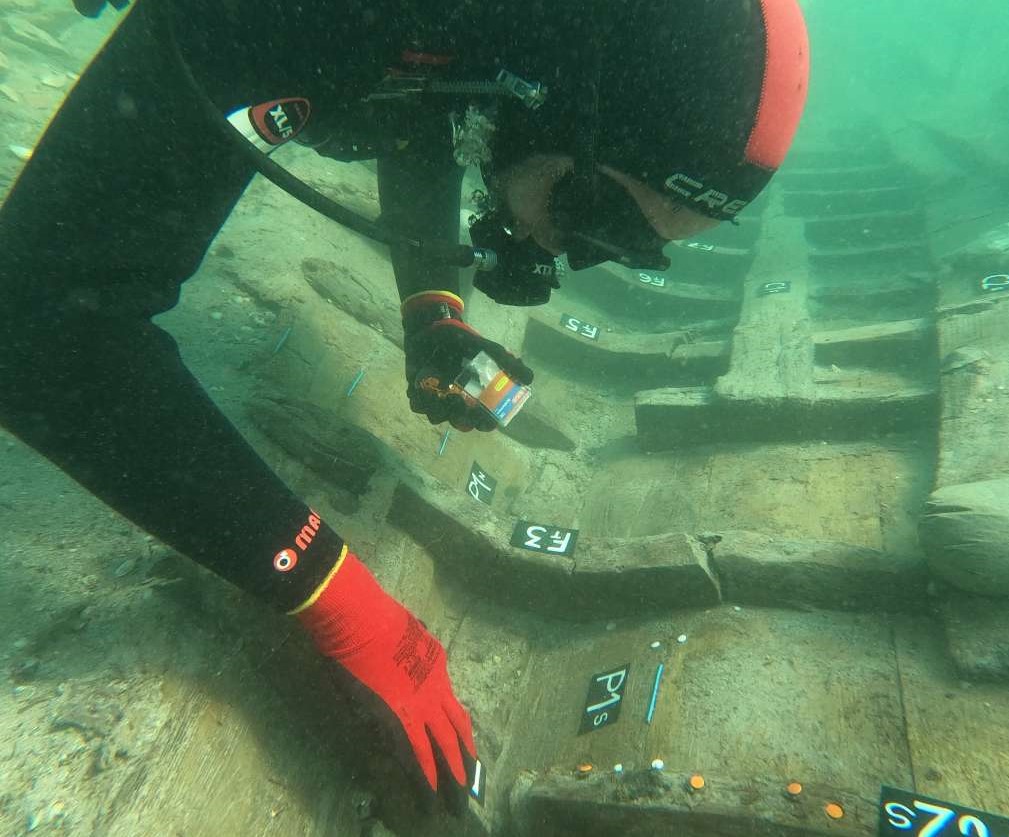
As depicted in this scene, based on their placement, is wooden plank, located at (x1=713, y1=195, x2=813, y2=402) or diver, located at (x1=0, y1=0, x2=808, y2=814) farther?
wooden plank, located at (x1=713, y1=195, x2=813, y2=402)

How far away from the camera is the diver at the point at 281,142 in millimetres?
1191

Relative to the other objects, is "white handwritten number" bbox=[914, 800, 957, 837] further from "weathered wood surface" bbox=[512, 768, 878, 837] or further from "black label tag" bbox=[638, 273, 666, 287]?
"black label tag" bbox=[638, 273, 666, 287]

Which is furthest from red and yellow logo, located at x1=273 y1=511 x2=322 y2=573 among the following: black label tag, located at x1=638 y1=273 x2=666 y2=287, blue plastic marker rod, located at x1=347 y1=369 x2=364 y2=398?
black label tag, located at x1=638 y1=273 x2=666 y2=287

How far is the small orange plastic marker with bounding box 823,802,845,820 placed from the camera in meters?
1.60

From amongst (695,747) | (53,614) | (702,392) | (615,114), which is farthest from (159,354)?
(702,392)

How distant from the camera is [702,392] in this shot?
399 centimetres

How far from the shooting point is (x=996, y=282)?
14.3ft

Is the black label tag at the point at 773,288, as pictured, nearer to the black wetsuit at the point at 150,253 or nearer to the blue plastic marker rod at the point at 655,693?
the blue plastic marker rod at the point at 655,693

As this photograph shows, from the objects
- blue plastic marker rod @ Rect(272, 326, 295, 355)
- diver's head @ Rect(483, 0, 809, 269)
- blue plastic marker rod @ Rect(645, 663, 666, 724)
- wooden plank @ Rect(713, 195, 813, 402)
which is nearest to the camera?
diver's head @ Rect(483, 0, 809, 269)

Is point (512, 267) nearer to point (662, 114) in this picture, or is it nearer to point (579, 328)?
point (662, 114)

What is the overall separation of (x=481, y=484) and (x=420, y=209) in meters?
1.68

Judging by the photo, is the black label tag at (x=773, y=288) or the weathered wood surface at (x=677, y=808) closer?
the weathered wood surface at (x=677, y=808)

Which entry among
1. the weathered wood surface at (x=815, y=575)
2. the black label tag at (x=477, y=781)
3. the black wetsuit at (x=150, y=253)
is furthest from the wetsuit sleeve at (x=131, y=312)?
the weathered wood surface at (x=815, y=575)

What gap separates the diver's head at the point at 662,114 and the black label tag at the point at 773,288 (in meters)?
4.06
